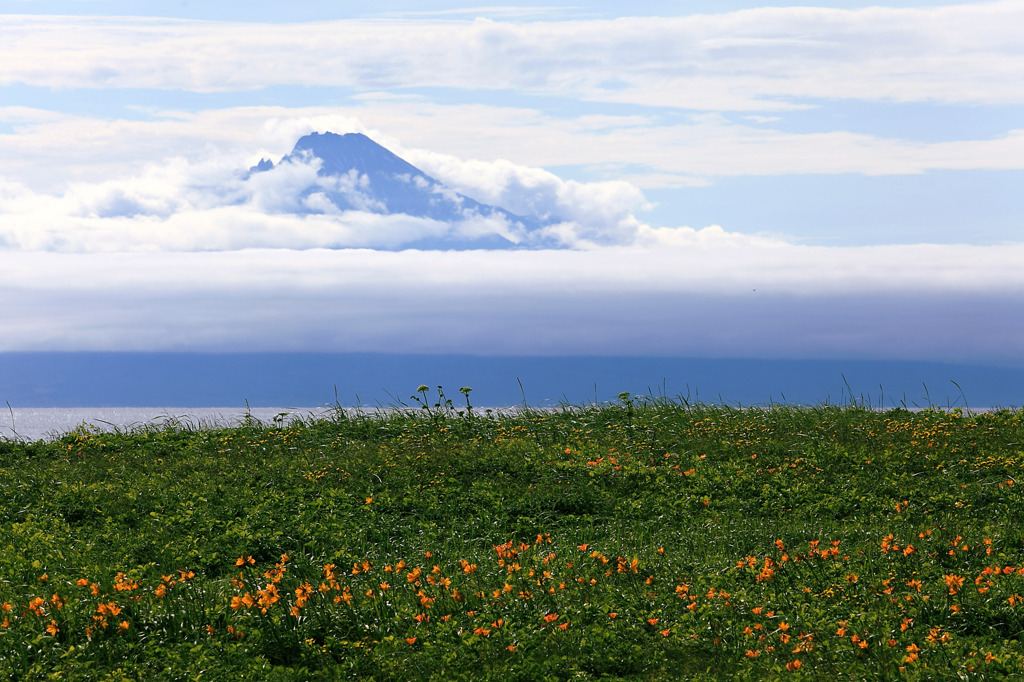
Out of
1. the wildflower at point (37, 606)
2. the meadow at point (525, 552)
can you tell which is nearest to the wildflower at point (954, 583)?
the meadow at point (525, 552)

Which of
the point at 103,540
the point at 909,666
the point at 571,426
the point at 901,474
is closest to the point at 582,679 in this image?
the point at 909,666

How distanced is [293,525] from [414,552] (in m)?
1.64

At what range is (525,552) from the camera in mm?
8797

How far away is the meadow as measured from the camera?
6.59 m

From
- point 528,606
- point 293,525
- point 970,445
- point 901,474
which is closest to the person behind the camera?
point 528,606

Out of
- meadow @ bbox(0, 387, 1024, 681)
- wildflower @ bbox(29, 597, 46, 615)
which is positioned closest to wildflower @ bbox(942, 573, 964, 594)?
meadow @ bbox(0, 387, 1024, 681)

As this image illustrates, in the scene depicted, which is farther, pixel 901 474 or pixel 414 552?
pixel 901 474

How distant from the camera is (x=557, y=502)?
35.9ft

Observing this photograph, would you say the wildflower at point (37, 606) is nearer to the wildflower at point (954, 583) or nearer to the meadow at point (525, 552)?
the meadow at point (525, 552)

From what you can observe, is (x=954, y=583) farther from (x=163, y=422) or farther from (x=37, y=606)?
(x=163, y=422)

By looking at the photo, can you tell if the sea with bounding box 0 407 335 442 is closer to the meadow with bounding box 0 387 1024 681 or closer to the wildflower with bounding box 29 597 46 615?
the meadow with bounding box 0 387 1024 681

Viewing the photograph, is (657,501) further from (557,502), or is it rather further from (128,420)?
(128,420)

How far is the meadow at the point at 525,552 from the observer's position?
659 centimetres

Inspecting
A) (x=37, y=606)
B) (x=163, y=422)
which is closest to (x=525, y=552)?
(x=37, y=606)
